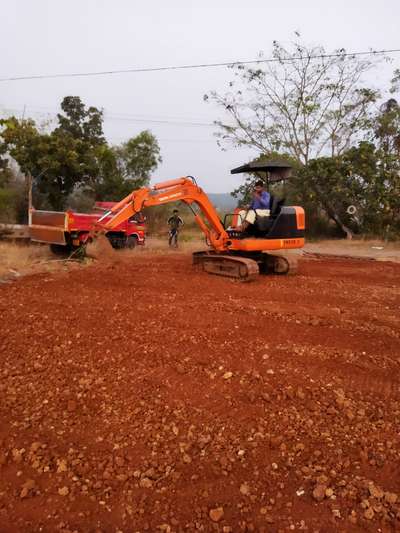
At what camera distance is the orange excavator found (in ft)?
27.1

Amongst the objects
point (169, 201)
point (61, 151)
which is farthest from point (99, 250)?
point (61, 151)

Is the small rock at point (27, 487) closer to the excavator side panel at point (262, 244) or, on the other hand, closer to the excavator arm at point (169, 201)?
the excavator arm at point (169, 201)

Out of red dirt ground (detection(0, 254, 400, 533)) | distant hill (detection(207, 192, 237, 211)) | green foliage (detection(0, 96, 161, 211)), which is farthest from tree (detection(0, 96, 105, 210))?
red dirt ground (detection(0, 254, 400, 533))

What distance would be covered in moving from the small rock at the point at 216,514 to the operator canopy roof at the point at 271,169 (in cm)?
685

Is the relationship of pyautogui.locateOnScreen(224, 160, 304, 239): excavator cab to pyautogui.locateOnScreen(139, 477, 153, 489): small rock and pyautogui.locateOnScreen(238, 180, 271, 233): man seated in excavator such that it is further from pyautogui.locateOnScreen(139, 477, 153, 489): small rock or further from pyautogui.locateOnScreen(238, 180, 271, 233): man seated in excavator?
pyautogui.locateOnScreen(139, 477, 153, 489): small rock

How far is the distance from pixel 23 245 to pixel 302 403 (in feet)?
44.1

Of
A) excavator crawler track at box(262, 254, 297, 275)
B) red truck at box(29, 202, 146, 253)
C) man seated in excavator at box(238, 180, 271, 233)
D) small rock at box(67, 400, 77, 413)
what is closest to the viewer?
small rock at box(67, 400, 77, 413)

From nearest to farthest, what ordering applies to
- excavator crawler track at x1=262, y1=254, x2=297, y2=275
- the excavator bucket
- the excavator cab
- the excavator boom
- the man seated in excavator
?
the excavator boom < the excavator cab < the man seated in excavator < excavator crawler track at x1=262, y1=254, x2=297, y2=275 < the excavator bucket

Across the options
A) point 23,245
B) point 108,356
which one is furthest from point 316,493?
point 23,245

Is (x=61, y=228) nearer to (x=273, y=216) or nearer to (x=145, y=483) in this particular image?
(x=273, y=216)

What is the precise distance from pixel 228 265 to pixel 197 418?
5.58 meters

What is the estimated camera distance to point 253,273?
802 cm

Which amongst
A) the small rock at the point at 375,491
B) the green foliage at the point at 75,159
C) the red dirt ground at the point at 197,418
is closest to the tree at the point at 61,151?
the green foliage at the point at 75,159

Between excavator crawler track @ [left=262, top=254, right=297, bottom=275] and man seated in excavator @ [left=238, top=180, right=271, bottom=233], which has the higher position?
man seated in excavator @ [left=238, top=180, right=271, bottom=233]
